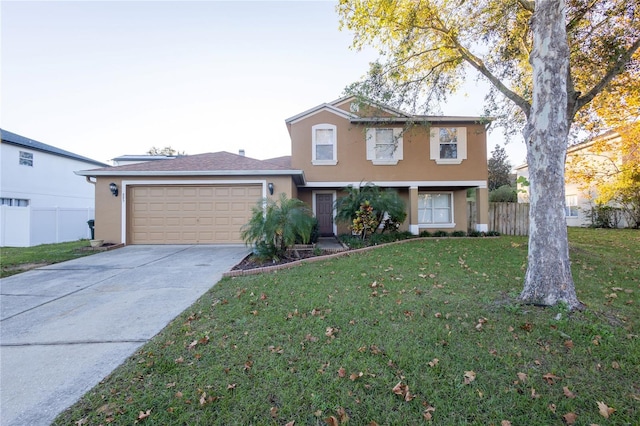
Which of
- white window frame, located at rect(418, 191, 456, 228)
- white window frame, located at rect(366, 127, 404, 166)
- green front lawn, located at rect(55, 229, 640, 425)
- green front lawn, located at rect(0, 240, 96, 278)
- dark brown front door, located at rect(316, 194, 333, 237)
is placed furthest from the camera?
dark brown front door, located at rect(316, 194, 333, 237)

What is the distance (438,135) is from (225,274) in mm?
10868

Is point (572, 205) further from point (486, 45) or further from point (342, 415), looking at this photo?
point (342, 415)

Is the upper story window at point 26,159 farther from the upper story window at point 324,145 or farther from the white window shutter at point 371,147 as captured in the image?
the white window shutter at point 371,147

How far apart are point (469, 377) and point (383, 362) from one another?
75 cm

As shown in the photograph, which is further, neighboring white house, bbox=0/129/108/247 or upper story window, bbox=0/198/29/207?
upper story window, bbox=0/198/29/207

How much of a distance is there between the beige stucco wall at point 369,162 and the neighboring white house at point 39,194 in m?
11.7

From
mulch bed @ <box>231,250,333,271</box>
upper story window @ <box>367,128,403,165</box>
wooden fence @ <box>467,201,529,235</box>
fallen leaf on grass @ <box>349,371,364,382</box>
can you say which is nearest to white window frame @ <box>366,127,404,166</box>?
upper story window @ <box>367,128,403,165</box>

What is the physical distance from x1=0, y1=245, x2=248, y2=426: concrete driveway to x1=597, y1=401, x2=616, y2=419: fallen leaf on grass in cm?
418

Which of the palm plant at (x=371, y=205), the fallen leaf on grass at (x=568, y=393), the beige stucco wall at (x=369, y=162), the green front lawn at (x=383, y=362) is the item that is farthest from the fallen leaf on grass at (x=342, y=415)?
the beige stucco wall at (x=369, y=162)

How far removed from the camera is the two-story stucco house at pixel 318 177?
35.3 feet

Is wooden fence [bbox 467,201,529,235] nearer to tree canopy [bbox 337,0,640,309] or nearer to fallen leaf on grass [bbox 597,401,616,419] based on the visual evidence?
tree canopy [bbox 337,0,640,309]

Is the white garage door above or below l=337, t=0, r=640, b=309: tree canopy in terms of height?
below

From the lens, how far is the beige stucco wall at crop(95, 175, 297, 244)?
10641 millimetres

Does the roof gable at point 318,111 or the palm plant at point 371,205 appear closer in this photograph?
the palm plant at point 371,205
